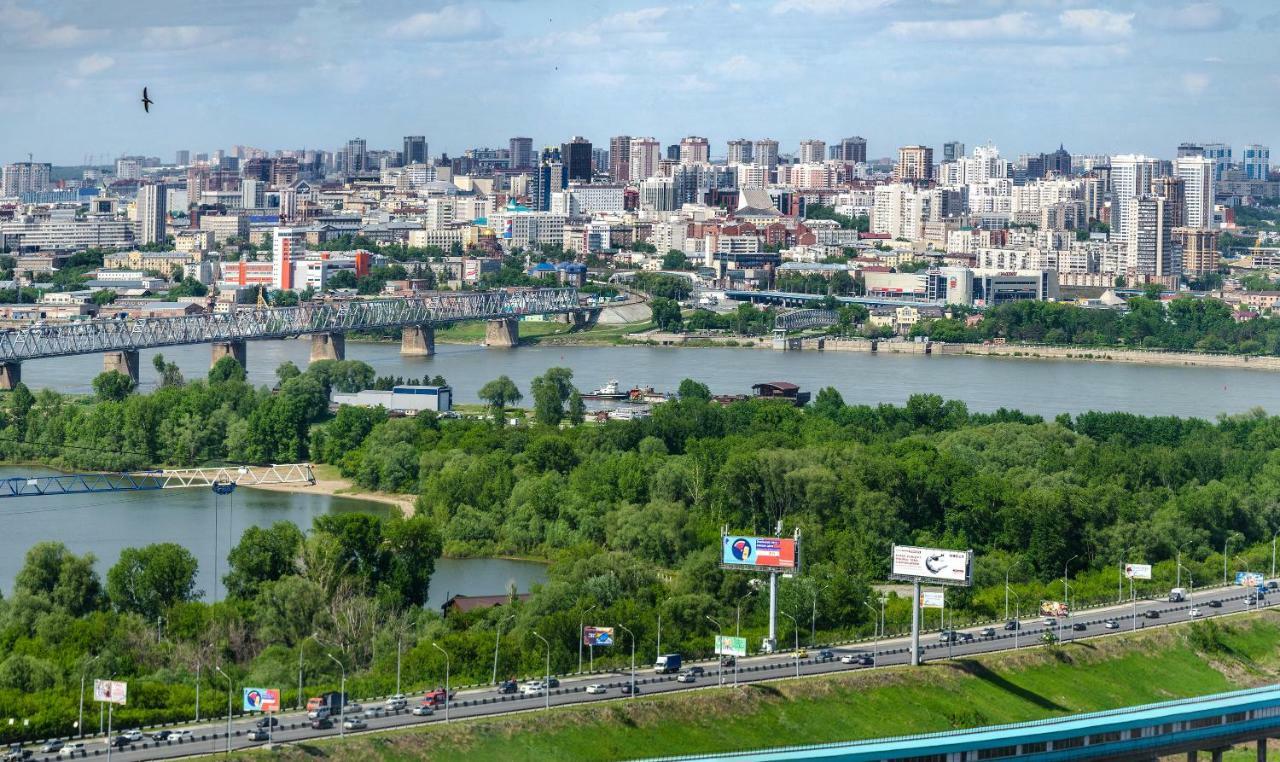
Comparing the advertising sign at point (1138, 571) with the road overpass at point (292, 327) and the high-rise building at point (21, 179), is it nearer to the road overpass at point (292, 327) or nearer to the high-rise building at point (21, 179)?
the road overpass at point (292, 327)

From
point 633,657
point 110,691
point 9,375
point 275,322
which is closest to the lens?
point 110,691

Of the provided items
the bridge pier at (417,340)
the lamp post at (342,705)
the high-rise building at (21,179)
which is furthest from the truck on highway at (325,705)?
the high-rise building at (21,179)

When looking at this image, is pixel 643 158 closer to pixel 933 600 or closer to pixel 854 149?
pixel 854 149

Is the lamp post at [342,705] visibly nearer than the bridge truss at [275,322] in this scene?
Yes

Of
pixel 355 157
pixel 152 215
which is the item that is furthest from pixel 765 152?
pixel 152 215

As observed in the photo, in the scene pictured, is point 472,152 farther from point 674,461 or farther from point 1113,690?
point 1113,690

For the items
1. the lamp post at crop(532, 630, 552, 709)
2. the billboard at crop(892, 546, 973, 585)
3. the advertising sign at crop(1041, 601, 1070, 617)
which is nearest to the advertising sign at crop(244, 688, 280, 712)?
the lamp post at crop(532, 630, 552, 709)
